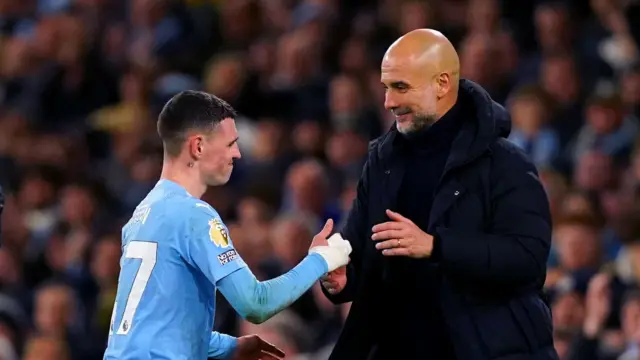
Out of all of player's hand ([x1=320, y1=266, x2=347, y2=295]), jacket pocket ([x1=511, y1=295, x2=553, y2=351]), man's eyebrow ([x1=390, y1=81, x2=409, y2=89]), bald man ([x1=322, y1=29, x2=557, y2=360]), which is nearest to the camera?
bald man ([x1=322, y1=29, x2=557, y2=360])

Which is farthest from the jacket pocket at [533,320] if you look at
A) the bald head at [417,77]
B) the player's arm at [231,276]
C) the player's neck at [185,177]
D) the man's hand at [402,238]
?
the player's neck at [185,177]

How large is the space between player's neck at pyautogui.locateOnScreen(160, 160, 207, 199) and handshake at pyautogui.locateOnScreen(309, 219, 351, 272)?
A: 1.57ft

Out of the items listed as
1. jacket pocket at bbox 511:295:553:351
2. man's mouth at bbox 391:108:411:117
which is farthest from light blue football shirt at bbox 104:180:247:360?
jacket pocket at bbox 511:295:553:351

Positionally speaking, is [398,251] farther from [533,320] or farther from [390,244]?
[533,320]

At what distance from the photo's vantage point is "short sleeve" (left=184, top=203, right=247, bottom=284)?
15.7 feet

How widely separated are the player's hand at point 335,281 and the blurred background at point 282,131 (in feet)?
6.79

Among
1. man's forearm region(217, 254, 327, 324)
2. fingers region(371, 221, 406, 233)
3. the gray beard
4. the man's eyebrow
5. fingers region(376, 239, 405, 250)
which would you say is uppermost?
the man's eyebrow

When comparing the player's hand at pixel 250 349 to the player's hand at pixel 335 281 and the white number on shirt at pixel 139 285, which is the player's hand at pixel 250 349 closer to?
the player's hand at pixel 335 281

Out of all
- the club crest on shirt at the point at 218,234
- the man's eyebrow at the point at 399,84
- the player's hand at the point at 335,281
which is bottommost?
the player's hand at the point at 335,281

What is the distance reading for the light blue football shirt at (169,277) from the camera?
4.80 metres

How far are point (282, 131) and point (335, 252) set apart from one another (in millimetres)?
5445

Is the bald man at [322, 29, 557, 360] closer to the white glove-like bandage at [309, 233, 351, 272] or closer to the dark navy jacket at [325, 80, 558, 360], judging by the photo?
the dark navy jacket at [325, 80, 558, 360]

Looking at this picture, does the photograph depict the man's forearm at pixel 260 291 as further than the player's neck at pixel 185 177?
No

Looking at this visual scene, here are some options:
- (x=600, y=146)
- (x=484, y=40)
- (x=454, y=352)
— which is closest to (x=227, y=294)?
(x=454, y=352)
